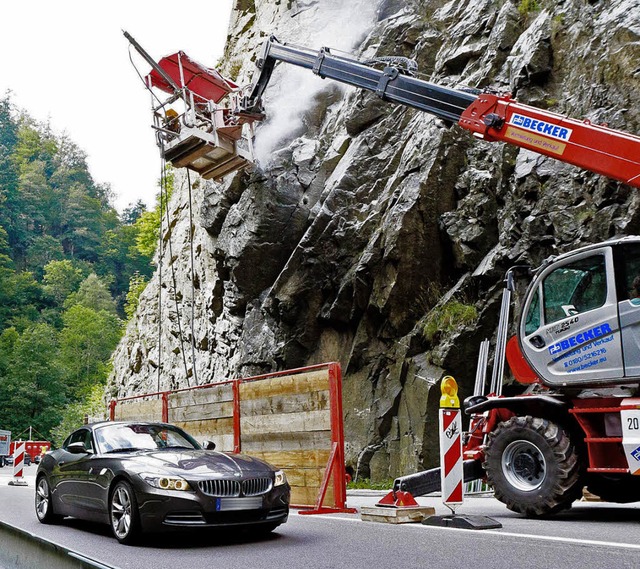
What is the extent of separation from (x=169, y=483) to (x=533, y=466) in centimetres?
428

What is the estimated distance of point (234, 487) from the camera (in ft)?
22.4

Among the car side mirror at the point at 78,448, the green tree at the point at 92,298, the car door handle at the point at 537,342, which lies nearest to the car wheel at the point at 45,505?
the car side mirror at the point at 78,448

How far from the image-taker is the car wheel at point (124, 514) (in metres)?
6.82

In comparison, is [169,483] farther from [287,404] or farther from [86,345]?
[86,345]

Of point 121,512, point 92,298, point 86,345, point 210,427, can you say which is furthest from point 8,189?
point 121,512

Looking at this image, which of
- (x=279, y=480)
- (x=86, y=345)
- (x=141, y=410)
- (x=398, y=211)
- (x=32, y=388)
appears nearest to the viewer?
(x=279, y=480)

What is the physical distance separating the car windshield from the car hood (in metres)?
0.44

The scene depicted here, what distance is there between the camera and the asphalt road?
548 cm

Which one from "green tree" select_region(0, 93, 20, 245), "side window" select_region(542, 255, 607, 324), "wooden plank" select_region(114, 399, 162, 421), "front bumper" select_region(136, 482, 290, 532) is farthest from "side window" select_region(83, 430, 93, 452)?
"green tree" select_region(0, 93, 20, 245)

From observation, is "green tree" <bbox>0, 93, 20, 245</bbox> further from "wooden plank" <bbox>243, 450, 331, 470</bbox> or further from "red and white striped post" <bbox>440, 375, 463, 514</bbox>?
"red and white striped post" <bbox>440, 375, 463, 514</bbox>

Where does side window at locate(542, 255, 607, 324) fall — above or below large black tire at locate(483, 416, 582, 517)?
above

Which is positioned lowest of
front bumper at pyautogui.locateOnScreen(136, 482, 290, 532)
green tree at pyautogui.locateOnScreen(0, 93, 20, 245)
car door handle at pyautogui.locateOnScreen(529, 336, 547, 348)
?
front bumper at pyautogui.locateOnScreen(136, 482, 290, 532)

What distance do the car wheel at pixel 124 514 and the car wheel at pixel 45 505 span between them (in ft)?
7.61

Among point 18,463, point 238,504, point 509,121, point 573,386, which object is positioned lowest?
point 18,463
